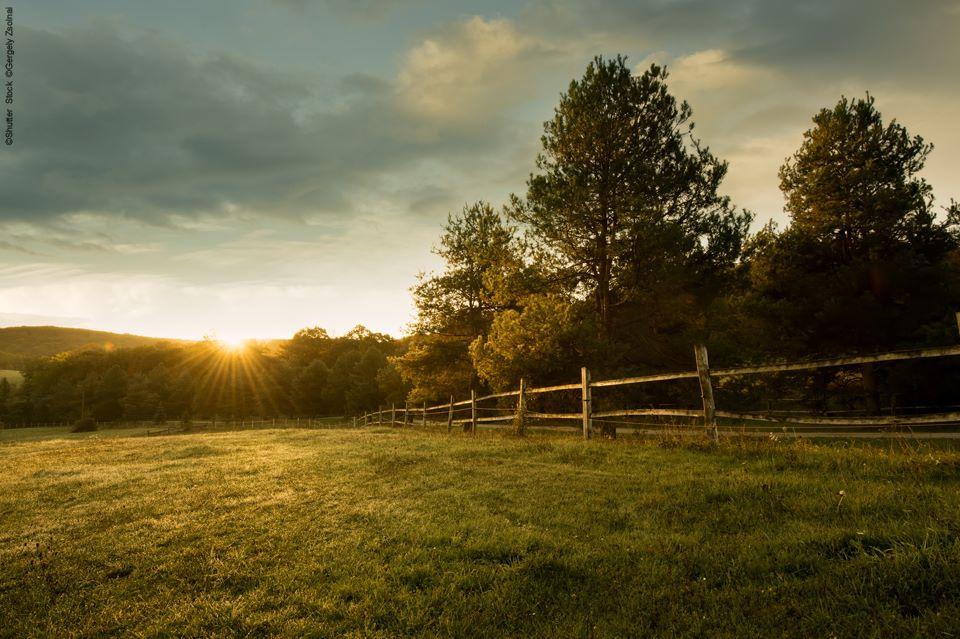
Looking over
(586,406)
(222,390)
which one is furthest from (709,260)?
(222,390)

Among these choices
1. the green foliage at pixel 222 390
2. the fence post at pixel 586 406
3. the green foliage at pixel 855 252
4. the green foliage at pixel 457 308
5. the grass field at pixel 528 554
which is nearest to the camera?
the grass field at pixel 528 554

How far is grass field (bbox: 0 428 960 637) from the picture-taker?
318 cm

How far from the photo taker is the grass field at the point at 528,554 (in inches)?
125

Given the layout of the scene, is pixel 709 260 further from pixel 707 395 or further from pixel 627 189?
pixel 707 395

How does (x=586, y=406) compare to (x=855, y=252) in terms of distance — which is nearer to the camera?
(x=586, y=406)

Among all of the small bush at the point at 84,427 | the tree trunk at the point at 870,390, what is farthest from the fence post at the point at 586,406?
the small bush at the point at 84,427

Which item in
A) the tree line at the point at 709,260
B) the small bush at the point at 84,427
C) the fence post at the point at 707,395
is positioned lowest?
the small bush at the point at 84,427

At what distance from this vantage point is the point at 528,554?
423 centimetres

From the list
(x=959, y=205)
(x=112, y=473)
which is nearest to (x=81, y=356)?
(x=112, y=473)

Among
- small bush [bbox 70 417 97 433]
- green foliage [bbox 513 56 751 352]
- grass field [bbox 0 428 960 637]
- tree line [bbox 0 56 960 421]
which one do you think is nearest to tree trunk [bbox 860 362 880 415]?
tree line [bbox 0 56 960 421]

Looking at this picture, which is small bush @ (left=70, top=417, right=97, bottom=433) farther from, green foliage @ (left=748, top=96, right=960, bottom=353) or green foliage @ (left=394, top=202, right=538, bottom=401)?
green foliage @ (left=748, top=96, right=960, bottom=353)

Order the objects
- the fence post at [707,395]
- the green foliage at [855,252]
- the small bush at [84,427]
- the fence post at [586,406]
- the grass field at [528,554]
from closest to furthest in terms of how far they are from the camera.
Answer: the grass field at [528,554] → the fence post at [707,395] → the fence post at [586,406] → the green foliage at [855,252] → the small bush at [84,427]

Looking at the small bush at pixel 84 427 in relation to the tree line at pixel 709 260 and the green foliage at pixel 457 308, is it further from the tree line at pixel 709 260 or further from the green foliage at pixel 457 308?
the tree line at pixel 709 260

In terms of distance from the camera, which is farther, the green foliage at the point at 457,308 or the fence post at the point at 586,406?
the green foliage at the point at 457,308
